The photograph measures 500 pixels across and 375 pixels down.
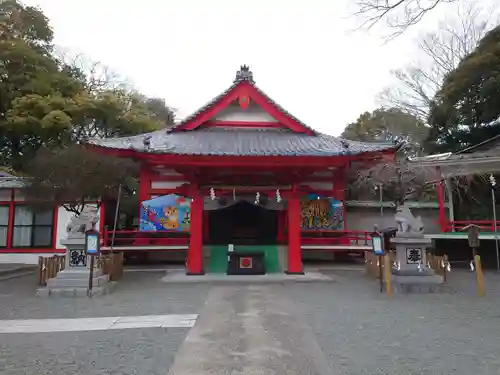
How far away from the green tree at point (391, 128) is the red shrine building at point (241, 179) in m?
15.7

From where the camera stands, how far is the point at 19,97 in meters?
21.5

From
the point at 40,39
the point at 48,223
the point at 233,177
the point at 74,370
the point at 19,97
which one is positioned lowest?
the point at 74,370

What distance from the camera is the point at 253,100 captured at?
1603 centimetres

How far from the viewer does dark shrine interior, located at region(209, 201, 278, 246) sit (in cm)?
1669

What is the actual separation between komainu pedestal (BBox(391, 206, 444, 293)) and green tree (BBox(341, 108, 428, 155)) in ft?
64.4


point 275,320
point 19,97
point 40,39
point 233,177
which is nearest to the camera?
point 275,320

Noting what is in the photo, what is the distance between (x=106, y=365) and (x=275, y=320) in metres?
3.14

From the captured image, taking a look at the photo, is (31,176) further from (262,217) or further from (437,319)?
(437,319)

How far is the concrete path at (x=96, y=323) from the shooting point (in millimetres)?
6504

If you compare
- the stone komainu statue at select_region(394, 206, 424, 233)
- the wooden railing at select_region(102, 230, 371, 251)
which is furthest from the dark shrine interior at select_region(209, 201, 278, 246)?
the stone komainu statue at select_region(394, 206, 424, 233)

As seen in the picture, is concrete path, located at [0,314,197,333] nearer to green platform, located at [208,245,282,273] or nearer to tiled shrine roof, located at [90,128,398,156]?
tiled shrine roof, located at [90,128,398,156]

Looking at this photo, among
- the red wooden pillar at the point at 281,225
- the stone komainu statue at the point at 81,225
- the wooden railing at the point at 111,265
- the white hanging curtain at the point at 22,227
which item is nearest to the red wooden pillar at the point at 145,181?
the wooden railing at the point at 111,265

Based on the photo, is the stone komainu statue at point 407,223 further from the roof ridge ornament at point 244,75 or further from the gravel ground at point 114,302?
the roof ridge ornament at point 244,75

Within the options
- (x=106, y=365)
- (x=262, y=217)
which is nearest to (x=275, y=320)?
(x=106, y=365)
